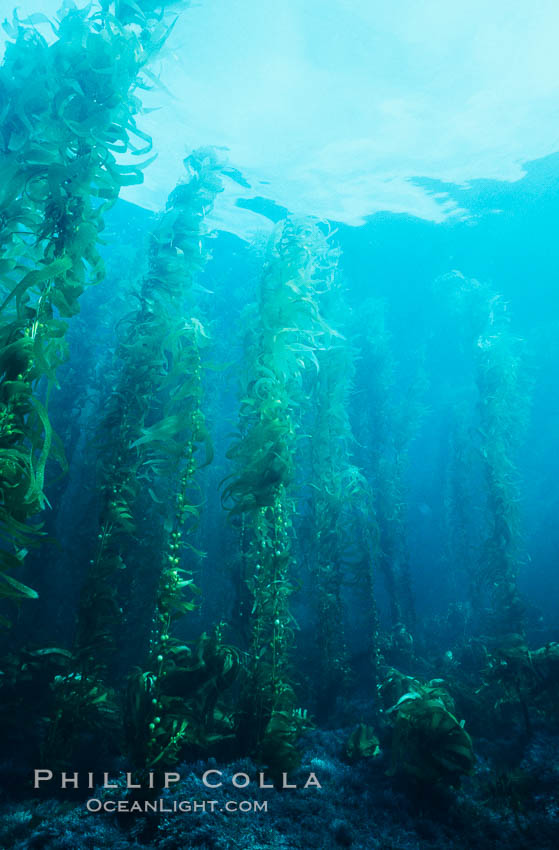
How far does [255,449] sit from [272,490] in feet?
1.59

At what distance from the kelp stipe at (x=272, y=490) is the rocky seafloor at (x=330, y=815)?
37 cm

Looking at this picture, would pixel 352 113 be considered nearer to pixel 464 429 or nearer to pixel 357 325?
pixel 357 325

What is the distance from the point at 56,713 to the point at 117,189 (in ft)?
14.8

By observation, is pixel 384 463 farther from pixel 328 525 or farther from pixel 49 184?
pixel 49 184

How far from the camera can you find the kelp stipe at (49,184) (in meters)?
2.34

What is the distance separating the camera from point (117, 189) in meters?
3.60

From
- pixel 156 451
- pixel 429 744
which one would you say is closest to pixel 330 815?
pixel 429 744

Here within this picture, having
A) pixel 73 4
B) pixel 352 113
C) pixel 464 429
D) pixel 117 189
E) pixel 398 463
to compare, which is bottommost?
pixel 117 189

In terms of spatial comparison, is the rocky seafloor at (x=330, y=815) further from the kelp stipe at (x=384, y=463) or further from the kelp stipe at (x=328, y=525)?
the kelp stipe at (x=384, y=463)

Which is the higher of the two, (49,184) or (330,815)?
(49,184)

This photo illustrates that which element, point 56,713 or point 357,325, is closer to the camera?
point 56,713

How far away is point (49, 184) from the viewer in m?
3.07

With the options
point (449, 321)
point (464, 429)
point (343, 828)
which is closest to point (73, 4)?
point (343, 828)

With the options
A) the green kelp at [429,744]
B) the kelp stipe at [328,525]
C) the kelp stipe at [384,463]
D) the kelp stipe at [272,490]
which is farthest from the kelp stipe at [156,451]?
the kelp stipe at [384,463]
